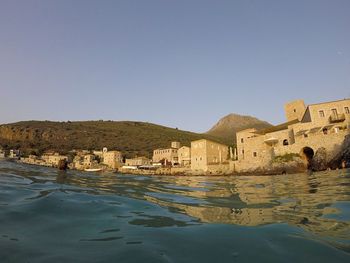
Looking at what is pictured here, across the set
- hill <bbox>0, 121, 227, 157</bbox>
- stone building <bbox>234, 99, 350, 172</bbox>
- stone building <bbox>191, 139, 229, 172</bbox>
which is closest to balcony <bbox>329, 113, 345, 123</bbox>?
stone building <bbox>234, 99, 350, 172</bbox>

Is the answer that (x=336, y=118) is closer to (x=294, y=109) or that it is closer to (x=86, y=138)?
(x=294, y=109)

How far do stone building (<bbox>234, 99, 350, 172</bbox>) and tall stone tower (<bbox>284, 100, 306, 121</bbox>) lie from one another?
Result: 25.6ft

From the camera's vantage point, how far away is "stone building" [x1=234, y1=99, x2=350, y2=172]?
110ft

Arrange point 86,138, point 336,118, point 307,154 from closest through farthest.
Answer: point 336,118, point 307,154, point 86,138

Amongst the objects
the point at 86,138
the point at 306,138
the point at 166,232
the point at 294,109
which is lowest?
the point at 166,232

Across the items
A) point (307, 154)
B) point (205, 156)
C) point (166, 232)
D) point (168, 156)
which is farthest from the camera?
point (168, 156)

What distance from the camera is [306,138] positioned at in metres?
35.7

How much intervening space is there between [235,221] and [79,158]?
91702 mm

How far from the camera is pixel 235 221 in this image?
4.68 metres

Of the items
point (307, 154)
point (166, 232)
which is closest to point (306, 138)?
point (307, 154)

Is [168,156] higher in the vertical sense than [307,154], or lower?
higher

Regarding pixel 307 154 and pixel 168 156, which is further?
pixel 168 156

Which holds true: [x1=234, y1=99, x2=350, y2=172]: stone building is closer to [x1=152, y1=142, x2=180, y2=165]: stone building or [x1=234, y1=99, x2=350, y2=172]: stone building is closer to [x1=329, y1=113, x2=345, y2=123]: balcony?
[x1=329, y1=113, x2=345, y2=123]: balcony

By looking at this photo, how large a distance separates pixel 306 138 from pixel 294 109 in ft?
61.8
